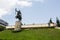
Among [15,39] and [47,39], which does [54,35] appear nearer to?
[47,39]

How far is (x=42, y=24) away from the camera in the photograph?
5809 cm

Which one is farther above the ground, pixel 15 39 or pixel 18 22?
pixel 18 22

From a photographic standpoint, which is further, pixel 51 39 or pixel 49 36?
pixel 49 36

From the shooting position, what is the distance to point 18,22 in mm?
51500

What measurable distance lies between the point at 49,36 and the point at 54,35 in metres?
1.33

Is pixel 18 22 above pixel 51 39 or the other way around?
above

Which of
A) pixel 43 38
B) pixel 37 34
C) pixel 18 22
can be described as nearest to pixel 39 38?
pixel 43 38

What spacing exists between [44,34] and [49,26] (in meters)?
12.0

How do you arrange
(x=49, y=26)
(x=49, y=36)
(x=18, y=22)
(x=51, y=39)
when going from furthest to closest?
(x=49, y=26)
(x=18, y=22)
(x=49, y=36)
(x=51, y=39)

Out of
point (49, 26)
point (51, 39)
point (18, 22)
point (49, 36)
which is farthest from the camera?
point (49, 26)

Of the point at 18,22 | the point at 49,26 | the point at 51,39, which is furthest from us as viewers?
the point at 49,26

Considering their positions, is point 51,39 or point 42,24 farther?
point 42,24

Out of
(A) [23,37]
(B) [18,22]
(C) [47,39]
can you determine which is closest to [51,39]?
(C) [47,39]

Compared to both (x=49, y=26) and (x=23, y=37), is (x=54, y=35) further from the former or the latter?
(x=49, y=26)
